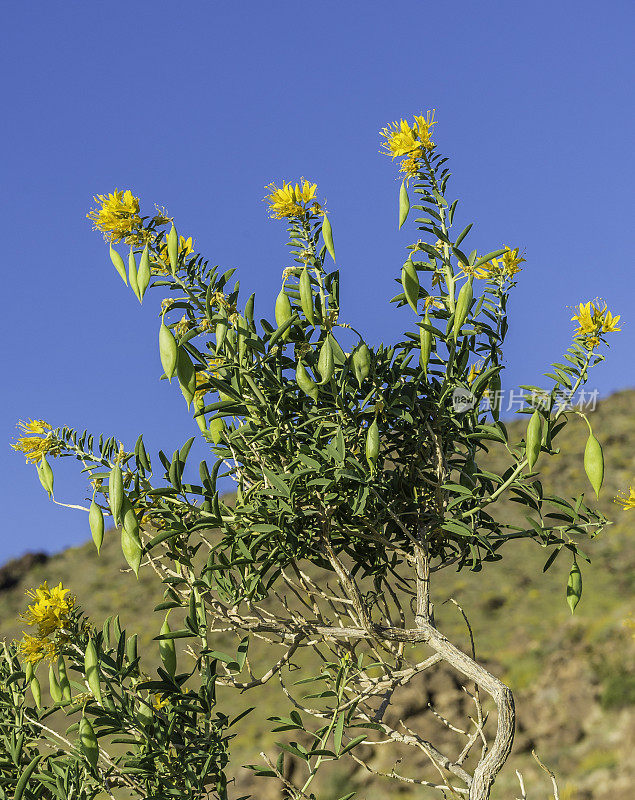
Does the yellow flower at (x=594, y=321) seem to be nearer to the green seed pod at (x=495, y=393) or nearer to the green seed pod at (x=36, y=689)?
the green seed pod at (x=495, y=393)

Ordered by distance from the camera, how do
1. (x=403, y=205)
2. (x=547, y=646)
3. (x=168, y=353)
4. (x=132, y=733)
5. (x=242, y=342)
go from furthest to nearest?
1. (x=547, y=646)
2. (x=132, y=733)
3. (x=403, y=205)
4. (x=242, y=342)
5. (x=168, y=353)

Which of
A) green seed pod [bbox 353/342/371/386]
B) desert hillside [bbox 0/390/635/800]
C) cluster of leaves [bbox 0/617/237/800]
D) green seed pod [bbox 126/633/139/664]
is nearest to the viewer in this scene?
green seed pod [bbox 353/342/371/386]

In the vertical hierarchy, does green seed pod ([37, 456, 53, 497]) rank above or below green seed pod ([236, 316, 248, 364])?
below

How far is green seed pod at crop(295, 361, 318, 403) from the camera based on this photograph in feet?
5.55

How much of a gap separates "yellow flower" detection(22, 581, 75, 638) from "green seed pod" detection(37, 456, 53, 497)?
0.88 ft

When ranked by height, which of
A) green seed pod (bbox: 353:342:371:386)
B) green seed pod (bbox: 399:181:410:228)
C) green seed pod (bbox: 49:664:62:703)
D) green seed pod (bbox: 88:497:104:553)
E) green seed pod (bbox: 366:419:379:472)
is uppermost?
green seed pod (bbox: 399:181:410:228)

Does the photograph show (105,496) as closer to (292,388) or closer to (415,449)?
(292,388)

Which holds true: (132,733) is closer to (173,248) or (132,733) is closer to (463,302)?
(173,248)

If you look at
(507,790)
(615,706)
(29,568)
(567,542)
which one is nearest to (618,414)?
(615,706)

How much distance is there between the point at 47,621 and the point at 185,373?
834mm

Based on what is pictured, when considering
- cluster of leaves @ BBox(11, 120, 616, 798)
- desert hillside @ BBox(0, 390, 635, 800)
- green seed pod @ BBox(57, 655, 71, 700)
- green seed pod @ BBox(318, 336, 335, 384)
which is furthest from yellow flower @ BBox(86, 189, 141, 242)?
desert hillside @ BBox(0, 390, 635, 800)

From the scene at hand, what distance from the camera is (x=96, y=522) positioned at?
169 centimetres

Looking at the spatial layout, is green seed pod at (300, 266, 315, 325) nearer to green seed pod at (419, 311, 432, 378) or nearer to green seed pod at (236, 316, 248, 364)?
green seed pod at (236, 316, 248, 364)

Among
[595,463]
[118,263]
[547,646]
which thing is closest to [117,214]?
[118,263]
